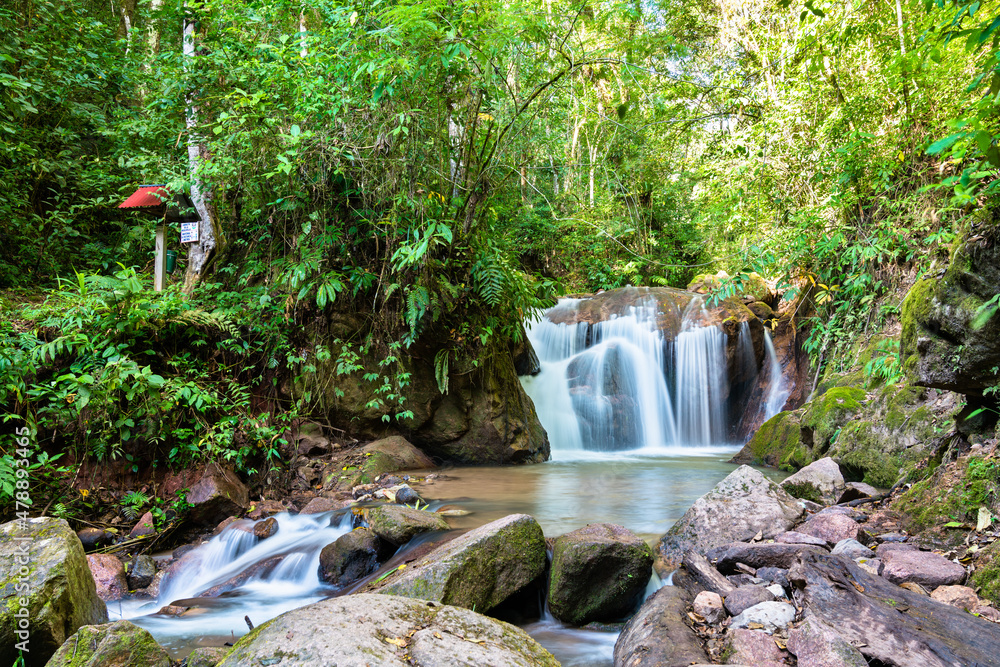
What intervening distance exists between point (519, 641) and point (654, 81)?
903 centimetres

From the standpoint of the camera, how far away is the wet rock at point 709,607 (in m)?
3.14

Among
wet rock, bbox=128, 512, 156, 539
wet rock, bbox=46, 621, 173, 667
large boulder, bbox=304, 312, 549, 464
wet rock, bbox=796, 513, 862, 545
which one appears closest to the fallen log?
wet rock, bbox=796, 513, 862, 545

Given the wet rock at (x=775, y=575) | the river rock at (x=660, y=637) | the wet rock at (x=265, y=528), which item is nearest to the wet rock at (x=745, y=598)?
the wet rock at (x=775, y=575)

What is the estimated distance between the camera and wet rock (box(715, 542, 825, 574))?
3.42 m

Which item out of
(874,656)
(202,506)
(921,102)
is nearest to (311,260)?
(202,506)

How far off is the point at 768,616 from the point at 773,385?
938cm

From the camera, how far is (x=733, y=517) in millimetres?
4227

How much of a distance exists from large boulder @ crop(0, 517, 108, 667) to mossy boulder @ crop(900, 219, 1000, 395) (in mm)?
5484

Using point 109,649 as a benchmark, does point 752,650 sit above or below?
below

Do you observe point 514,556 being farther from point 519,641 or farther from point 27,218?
point 27,218

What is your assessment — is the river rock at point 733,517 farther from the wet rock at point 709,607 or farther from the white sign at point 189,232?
the white sign at point 189,232

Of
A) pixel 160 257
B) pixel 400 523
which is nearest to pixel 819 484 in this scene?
pixel 400 523

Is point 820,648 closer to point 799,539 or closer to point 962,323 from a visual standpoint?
point 799,539

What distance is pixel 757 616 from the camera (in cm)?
297
